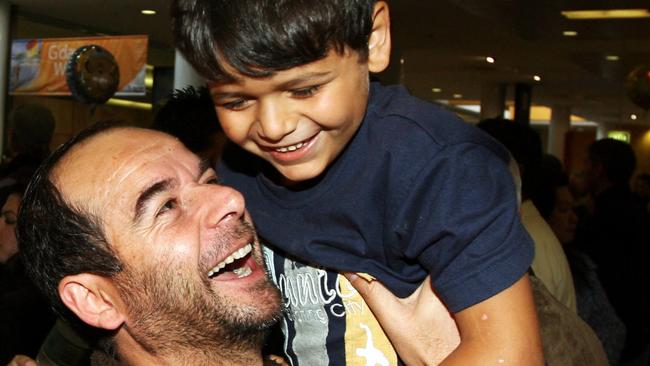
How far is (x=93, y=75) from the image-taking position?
835 centimetres

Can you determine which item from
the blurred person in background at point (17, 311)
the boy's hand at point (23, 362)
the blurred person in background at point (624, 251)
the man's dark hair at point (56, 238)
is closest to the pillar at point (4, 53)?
the blurred person in background at point (17, 311)

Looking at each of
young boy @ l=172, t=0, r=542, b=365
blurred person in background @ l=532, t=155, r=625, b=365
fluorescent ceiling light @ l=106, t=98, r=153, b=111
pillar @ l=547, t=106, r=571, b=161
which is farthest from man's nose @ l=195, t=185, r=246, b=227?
pillar @ l=547, t=106, r=571, b=161

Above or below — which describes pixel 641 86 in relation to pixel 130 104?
above

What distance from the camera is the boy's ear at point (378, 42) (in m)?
1.71

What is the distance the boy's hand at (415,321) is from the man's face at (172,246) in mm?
255

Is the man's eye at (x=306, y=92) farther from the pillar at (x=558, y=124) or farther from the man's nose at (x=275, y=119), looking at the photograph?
the pillar at (x=558, y=124)

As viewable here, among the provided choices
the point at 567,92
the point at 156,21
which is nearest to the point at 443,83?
the point at 567,92

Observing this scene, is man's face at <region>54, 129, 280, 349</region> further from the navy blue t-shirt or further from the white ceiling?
the white ceiling

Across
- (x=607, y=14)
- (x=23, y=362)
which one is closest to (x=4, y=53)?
(x=607, y=14)

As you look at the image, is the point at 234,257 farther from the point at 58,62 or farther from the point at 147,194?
the point at 58,62

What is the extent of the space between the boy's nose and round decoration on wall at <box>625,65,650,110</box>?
8.67 metres

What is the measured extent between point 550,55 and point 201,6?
12.5 m

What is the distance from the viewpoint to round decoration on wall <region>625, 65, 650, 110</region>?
31.4 feet

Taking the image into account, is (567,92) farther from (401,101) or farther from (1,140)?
(401,101)
